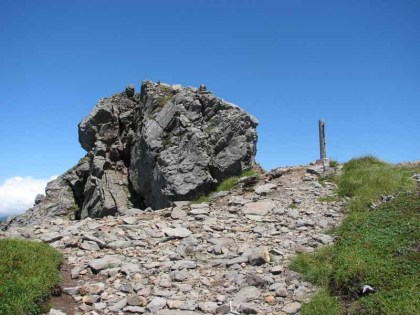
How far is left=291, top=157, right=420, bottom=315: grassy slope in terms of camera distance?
9750 mm

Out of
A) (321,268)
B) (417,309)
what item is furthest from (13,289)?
(417,309)

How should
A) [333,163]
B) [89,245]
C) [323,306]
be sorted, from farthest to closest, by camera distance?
1. [333,163]
2. [89,245]
3. [323,306]

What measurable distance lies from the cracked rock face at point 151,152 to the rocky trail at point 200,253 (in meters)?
5.09

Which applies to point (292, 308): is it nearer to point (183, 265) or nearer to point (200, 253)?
point (183, 265)

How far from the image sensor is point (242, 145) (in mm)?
26594

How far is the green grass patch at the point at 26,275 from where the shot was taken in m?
9.59

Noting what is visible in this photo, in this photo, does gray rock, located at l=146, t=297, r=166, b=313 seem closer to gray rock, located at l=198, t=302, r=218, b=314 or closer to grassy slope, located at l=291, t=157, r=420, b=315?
gray rock, located at l=198, t=302, r=218, b=314

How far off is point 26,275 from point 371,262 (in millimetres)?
10011

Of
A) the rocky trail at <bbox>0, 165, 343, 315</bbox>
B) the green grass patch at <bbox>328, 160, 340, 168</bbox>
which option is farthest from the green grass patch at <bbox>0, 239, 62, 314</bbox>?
the green grass patch at <bbox>328, 160, 340, 168</bbox>

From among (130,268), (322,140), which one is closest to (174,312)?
(130,268)

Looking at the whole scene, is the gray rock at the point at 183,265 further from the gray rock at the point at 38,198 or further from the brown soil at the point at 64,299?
the gray rock at the point at 38,198

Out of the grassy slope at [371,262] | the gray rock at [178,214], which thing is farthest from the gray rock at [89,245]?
the grassy slope at [371,262]

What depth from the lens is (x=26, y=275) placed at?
10.9 m

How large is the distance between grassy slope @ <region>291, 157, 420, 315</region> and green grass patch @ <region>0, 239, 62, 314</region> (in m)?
7.09
